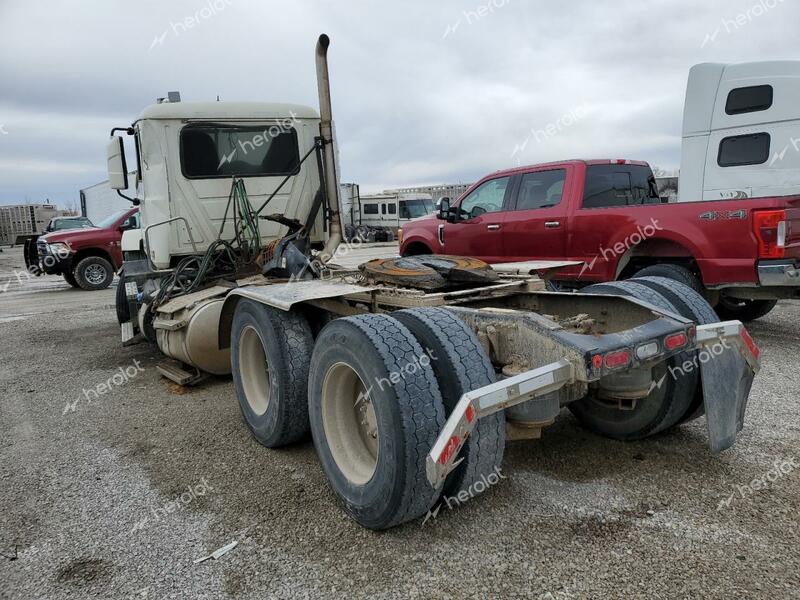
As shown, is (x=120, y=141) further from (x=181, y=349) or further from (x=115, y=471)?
(x=115, y=471)

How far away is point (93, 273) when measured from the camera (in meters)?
13.8

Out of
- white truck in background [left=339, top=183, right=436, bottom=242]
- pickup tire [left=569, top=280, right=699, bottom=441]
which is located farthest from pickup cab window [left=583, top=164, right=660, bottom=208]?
white truck in background [left=339, top=183, right=436, bottom=242]

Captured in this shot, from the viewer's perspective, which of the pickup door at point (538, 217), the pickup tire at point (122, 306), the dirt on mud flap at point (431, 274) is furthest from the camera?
the pickup door at point (538, 217)

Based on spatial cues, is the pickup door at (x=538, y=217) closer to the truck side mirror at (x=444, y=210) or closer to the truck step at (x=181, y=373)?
the truck side mirror at (x=444, y=210)

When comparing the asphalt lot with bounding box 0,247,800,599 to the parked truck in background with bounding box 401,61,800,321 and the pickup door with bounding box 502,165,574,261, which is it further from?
the pickup door with bounding box 502,165,574,261

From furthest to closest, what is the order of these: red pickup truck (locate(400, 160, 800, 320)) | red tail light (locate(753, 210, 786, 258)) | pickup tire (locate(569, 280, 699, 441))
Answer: red pickup truck (locate(400, 160, 800, 320))
red tail light (locate(753, 210, 786, 258))
pickup tire (locate(569, 280, 699, 441))

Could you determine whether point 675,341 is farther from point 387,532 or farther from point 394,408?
point 387,532

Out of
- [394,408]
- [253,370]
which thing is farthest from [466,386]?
[253,370]

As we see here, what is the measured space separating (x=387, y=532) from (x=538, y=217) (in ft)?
16.0

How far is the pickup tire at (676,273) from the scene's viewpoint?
5.85 metres

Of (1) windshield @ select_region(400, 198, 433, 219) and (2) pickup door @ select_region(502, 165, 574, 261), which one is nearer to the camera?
(2) pickup door @ select_region(502, 165, 574, 261)

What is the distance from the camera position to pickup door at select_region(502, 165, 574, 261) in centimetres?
672

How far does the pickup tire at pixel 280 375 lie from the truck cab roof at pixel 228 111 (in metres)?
2.40

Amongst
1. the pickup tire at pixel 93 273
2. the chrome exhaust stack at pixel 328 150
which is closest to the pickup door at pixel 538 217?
the chrome exhaust stack at pixel 328 150
